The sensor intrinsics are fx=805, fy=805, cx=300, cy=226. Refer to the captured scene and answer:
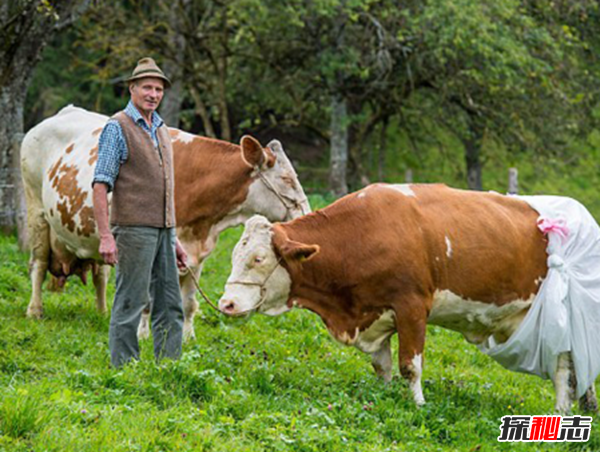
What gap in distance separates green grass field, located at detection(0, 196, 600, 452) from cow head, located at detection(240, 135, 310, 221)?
4.29 feet

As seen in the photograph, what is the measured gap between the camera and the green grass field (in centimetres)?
465

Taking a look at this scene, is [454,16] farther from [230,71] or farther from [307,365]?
[307,365]

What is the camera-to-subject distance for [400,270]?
6.25 m

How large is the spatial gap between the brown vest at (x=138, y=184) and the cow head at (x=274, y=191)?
1.92m

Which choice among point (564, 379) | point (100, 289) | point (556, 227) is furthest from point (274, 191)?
point (564, 379)

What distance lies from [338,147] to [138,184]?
1520 centimetres

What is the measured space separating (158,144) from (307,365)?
7.82ft

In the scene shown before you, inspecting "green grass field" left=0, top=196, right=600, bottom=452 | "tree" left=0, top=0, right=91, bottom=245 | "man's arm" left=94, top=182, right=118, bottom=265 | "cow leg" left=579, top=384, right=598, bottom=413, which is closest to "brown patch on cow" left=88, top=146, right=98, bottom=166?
"green grass field" left=0, top=196, right=600, bottom=452

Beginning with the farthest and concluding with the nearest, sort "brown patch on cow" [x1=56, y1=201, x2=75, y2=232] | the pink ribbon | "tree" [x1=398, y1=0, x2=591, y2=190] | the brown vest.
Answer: "tree" [x1=398, y1=0, x2=591, y2=190] → "brown patch on cow" [x1=56, y1=201, x2=75, y2=232] → the pink ribbon → the brown vest

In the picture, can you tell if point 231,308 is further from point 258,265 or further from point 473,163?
point 473,163

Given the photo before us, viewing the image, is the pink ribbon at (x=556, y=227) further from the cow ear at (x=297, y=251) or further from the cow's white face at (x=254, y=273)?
the cow's white face at (x=254, y=273)

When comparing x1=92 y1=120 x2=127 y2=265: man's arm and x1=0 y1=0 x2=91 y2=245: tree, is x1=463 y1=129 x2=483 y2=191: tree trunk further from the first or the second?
x1=92 y1=120 x2=127 y2=265: man's arm

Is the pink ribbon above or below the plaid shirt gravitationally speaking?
below

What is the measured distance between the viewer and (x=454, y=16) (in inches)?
692
